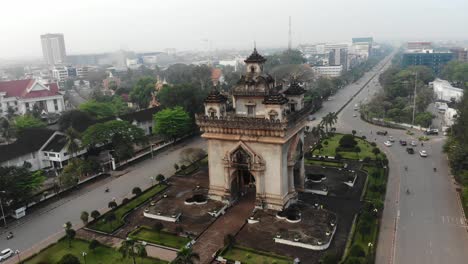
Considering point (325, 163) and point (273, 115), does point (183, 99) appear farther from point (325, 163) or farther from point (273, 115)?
point (273, 115)

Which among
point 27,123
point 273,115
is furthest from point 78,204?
point 27,123

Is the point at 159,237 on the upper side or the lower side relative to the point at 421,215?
upper

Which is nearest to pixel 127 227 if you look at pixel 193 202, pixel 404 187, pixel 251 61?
pixel 193 202

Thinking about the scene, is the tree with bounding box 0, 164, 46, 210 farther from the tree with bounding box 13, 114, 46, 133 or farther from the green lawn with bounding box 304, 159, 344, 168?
the tree with bounding box 13, 114, 46, 133

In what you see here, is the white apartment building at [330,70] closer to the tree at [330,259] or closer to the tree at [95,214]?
the tree at [95,214]

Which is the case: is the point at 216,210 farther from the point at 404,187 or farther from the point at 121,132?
the point at 121,132

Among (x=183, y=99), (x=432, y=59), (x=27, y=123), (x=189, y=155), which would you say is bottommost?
(x=189, y=155)
